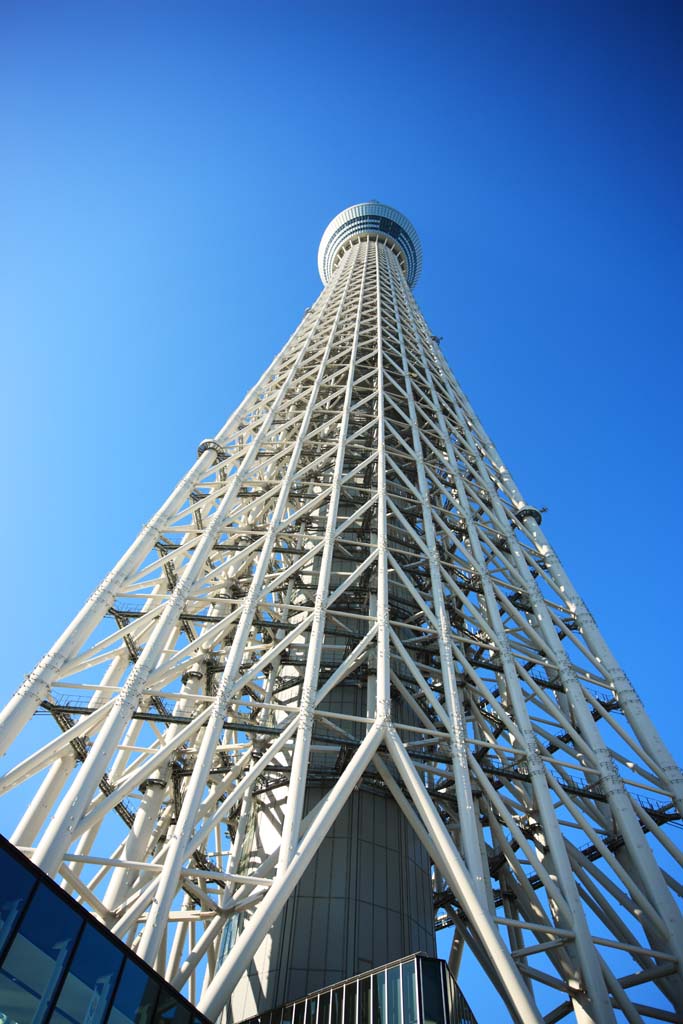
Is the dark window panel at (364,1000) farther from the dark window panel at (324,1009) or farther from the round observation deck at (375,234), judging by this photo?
the round observation deck at (375,234)

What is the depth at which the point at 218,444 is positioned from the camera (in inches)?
1300

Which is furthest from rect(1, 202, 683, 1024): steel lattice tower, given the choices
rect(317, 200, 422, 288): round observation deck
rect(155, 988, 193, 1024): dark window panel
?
rect(317, 200, 422, 288): round observation deck

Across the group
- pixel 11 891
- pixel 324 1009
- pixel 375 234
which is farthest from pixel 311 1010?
pixel 375 234

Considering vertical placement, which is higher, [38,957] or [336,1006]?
[336,1006]

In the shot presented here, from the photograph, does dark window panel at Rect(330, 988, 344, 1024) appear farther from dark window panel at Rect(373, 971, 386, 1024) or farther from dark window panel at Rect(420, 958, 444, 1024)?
dark window panel at Rect(420, 958, 444, 1024)

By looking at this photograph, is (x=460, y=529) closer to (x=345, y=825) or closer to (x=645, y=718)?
(x=645, y=718)

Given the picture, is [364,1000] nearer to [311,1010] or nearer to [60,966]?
[311,1010]

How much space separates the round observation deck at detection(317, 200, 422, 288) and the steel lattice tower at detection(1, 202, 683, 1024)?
145ft

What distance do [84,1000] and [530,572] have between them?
2385cm

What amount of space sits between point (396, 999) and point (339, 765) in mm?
8181

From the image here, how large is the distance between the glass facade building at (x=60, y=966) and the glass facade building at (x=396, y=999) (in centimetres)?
311

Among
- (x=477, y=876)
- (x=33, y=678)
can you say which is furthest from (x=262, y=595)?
(x=477, y=876)

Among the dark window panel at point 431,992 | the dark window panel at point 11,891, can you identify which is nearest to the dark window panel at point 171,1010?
the dark window panel at point 11,891

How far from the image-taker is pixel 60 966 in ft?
32.4
